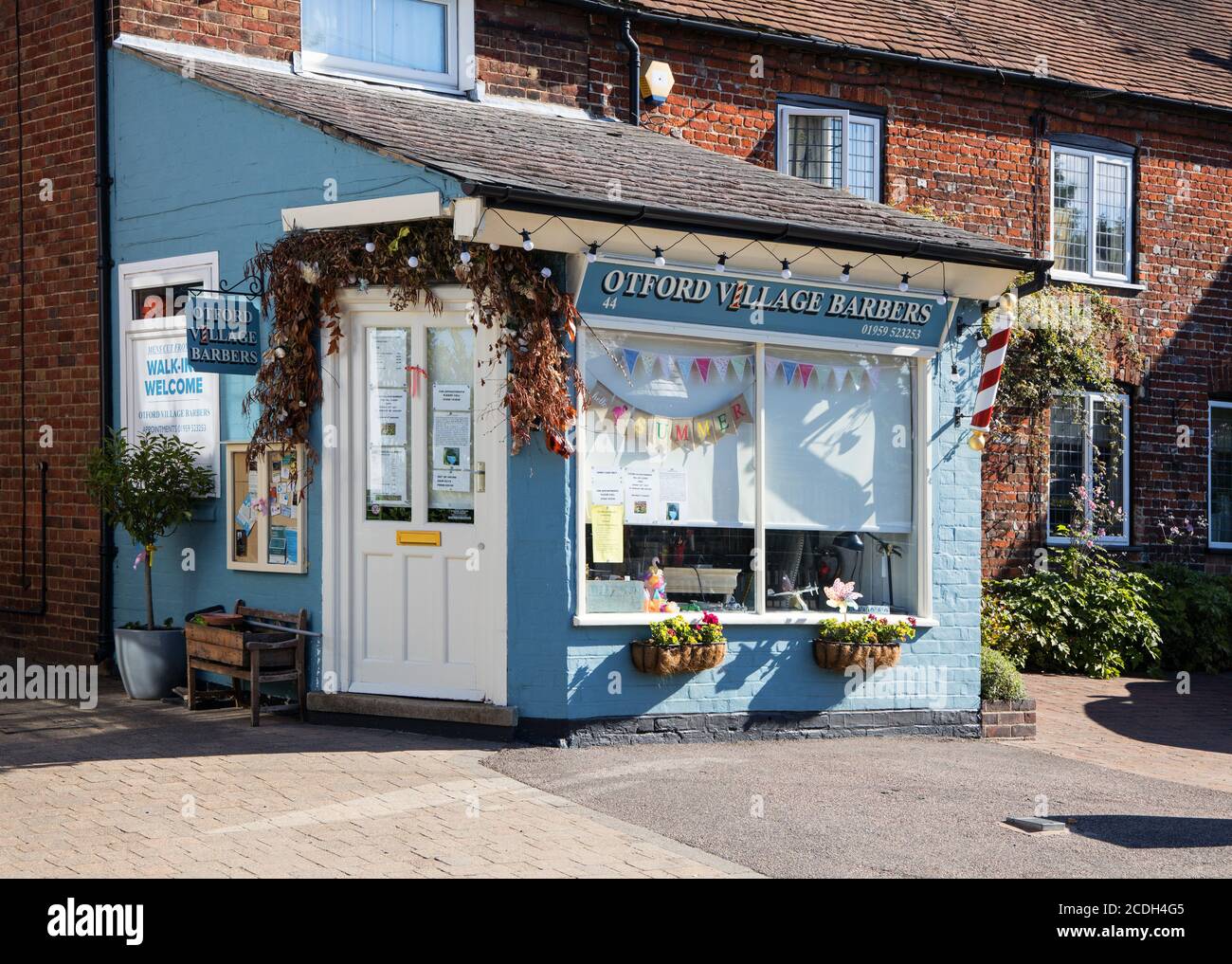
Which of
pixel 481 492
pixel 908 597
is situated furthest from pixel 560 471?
pixel 908 597

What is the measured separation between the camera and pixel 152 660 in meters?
10.7

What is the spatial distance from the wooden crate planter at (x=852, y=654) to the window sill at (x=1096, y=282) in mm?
6734

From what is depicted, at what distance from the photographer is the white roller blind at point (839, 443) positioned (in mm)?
10547

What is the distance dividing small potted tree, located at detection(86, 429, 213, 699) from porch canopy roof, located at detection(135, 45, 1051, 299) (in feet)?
8.80

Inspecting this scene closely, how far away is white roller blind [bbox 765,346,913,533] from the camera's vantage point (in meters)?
10.5

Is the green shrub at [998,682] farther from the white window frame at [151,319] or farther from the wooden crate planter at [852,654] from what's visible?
the white window frame at [151,319]

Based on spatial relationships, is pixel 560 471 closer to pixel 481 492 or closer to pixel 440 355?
pixel 481 492

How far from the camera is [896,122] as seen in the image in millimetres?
15016

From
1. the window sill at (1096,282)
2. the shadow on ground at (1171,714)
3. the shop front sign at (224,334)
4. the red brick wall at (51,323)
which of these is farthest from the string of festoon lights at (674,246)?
the window sill at (1096,282)

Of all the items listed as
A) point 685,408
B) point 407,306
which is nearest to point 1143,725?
point 685,408

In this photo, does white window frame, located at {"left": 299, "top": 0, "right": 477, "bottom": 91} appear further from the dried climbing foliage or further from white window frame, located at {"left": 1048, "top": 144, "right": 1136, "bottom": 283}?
white window frame, located at {"left": 1048, "top": 144, "right": 1136, "bottom": 283}

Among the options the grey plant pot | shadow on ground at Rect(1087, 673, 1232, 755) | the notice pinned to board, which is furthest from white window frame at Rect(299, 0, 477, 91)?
shadow on ground at Rect(1087, 673, 1232, 755)

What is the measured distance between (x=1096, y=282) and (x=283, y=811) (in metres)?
11.7

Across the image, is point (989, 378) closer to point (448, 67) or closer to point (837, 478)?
point (837, 478)
